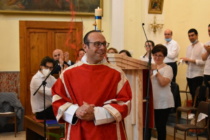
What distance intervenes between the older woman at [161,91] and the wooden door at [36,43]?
3987 millimetres

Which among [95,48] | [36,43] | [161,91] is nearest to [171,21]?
[36,43]

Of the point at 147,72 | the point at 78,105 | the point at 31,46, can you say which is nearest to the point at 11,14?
the point at 31,46

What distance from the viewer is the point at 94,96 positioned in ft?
9.67

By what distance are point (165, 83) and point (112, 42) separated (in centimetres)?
459

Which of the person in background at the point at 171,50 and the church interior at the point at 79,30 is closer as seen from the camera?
the person in background at the point at 171,50

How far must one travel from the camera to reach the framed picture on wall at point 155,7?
9305 millimetres

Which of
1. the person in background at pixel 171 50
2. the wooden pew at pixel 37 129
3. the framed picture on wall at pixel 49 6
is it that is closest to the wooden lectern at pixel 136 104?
the wooden pew at pixel 37 129

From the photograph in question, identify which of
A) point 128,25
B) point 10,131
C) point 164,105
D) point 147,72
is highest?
point 128,25

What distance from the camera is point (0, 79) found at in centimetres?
876

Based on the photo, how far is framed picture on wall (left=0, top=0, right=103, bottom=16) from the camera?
8688mm

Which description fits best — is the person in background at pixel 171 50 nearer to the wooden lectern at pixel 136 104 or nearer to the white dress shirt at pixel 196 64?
the white dress shirt at pixel 196 64

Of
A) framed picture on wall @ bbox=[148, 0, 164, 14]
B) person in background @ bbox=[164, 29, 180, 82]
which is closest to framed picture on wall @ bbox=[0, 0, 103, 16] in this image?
framed picture on wall @ bbox=[148, 0, 164, 14]

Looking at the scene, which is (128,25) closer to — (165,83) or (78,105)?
(165,83)

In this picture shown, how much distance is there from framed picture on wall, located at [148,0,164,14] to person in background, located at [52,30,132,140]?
6498mm
